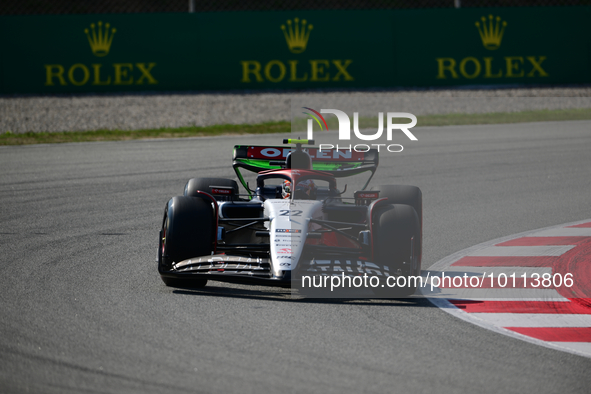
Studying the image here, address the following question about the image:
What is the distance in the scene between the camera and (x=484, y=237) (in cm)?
752

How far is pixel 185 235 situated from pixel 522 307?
95.6 inches

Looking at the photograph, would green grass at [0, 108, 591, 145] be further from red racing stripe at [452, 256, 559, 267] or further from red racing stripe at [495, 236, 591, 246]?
red racing stripe at [452, 256, 559, 267]

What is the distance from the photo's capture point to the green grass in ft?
45.2

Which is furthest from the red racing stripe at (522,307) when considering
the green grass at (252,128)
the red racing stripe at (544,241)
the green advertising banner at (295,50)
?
the green advertising banner at (295,50)

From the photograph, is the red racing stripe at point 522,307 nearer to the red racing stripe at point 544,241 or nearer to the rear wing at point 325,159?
the rear wing at point 325,159

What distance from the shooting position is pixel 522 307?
5195 mm

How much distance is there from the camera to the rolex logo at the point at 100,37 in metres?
16.3

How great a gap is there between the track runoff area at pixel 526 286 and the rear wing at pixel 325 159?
3.61 feet

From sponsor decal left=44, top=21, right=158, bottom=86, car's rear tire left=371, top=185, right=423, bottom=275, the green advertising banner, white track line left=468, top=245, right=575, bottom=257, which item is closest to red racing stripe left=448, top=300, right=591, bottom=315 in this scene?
car's rear tire left=371, top=185, right=423, bottom=275

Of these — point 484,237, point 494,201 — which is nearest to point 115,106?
point 494,201

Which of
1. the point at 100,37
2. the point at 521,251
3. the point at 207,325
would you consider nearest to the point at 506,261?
the point at 521,251

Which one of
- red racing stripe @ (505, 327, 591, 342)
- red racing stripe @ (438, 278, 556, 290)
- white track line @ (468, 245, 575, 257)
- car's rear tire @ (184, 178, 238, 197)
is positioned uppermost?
car's rear tire @ (184, 178, 238, 197)

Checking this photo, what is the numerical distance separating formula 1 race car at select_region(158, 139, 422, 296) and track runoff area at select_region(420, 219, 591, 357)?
490 mm

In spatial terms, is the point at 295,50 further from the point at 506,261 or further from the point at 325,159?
the point at 506,261
